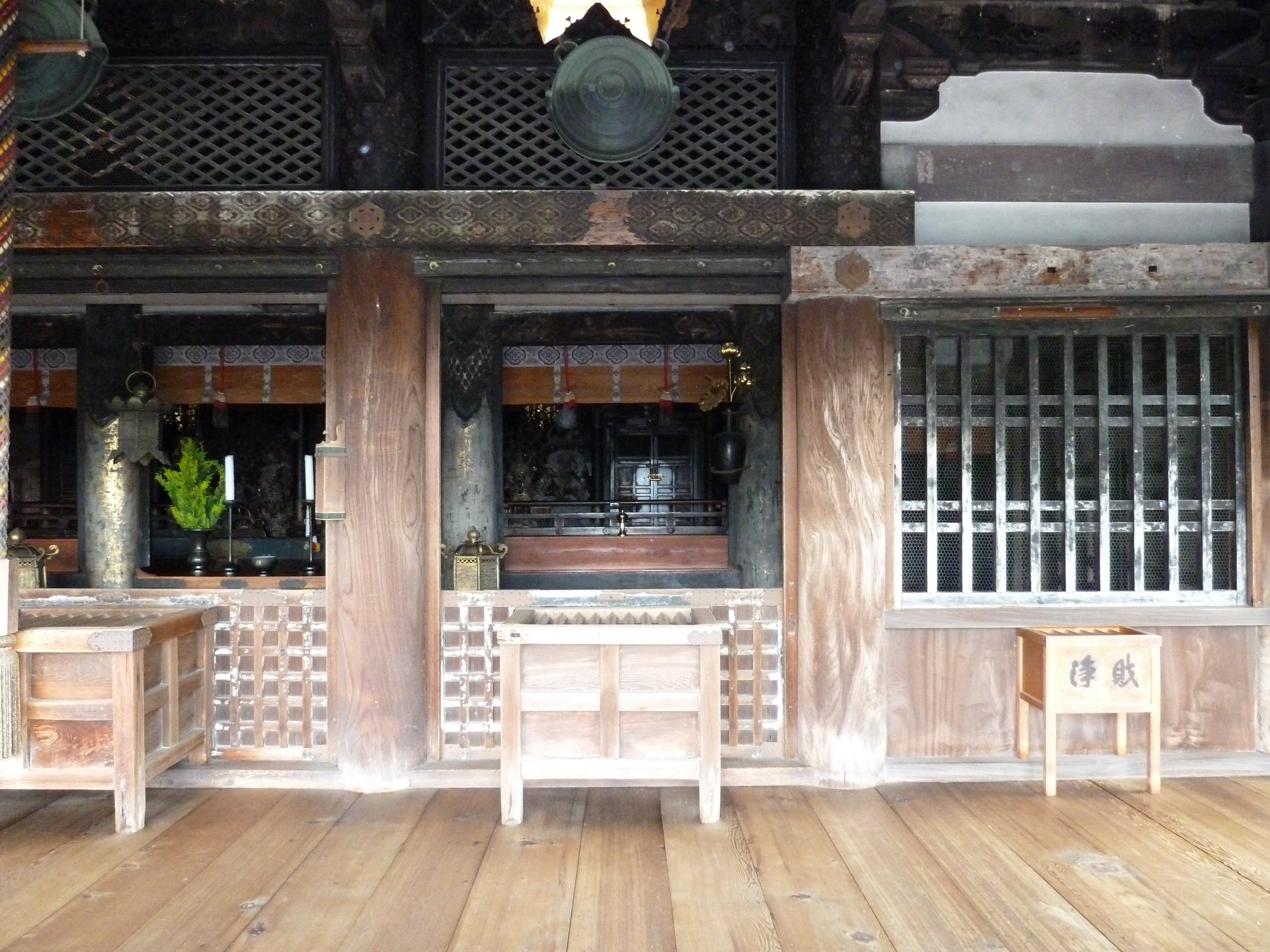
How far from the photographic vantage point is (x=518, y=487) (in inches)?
481

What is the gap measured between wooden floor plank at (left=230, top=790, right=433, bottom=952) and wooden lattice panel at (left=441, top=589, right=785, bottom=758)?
0.43 metres

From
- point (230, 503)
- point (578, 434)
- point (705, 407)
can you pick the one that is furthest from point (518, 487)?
point (230, 503)

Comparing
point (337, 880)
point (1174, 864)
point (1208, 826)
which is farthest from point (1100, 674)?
point (337, 880)

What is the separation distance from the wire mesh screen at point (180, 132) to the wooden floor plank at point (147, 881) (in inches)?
103

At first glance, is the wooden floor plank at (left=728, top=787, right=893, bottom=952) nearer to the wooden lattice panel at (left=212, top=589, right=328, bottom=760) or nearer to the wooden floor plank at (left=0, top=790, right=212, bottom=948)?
the wooden lattice panel at (left=212, top=589, right=328, bottom=760)

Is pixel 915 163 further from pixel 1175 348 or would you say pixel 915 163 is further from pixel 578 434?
pixel 578 434

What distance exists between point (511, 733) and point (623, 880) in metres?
0.78

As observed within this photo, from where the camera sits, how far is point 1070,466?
14.5 ft

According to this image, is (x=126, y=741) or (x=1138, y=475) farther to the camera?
(x=1138, y=475)

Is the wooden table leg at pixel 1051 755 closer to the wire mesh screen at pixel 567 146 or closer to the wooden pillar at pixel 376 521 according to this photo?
the wire mesh screen at pixel 567 146

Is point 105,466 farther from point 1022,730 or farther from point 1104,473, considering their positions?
point 1104,473

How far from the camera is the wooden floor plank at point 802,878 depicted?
9.04 feet

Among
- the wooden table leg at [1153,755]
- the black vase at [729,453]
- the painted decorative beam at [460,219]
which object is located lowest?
the wooden table leg at [1153,755]

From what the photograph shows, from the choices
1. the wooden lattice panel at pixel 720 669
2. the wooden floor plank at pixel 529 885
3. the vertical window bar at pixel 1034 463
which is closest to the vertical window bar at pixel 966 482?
the vertical window bar at pixel 1034 463
